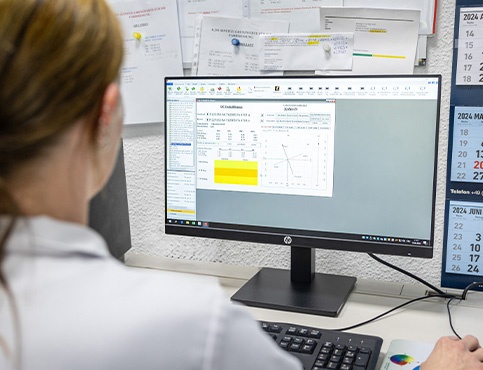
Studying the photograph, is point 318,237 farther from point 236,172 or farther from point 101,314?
point 101,314

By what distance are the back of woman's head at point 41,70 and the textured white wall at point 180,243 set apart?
2.52 ft

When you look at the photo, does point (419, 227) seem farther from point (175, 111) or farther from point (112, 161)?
point (112, 161)

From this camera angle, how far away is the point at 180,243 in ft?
4.33

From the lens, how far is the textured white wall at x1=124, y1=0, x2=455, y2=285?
116 centimetres

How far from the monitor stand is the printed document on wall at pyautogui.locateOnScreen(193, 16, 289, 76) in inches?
15.0

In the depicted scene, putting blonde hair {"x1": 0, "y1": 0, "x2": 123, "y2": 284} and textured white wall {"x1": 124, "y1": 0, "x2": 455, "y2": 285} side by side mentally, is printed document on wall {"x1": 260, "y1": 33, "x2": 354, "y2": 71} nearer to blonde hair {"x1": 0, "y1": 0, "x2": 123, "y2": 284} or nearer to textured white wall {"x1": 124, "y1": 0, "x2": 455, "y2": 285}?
textured white wall {"x1": 124, "y1": 0, "x2": 455, "y2": 285}

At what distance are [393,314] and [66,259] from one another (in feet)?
2.24

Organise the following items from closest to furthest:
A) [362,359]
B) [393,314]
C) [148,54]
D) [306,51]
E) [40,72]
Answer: [40,72], [362,359], [393,314], [306,51], [148,54]

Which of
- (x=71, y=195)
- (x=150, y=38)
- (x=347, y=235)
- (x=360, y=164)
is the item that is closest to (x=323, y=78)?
(x=360, y=164)

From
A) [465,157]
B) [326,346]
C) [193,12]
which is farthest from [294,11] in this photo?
[326,346]

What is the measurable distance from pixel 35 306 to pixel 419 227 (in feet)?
2.30

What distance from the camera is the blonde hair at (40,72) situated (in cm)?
48

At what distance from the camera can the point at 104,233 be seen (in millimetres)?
1195

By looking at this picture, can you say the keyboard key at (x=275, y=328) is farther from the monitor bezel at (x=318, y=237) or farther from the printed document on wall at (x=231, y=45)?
the printed document on wall at (x=231, y=45)
